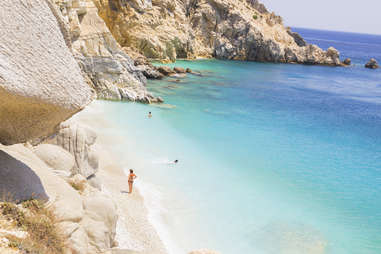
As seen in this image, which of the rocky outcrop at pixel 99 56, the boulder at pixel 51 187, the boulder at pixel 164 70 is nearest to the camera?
the boulder at pixel 51 187

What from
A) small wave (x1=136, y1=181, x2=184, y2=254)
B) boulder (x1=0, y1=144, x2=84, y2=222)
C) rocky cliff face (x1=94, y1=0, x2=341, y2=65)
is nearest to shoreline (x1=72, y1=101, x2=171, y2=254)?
small wave (x1=136, y1=181, x2=184, y2=254)

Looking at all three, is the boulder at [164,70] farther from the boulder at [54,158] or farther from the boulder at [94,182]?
the boulder at [54,158]

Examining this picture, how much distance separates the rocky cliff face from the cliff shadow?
46325mm

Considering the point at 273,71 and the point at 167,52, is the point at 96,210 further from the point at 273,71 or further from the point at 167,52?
the point at 273,71

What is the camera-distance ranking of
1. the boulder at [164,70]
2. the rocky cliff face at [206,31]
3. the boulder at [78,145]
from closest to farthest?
1. the boulder at [78,145]
2. the boulder at [164,70]
3. the rocky cliff face at [206,31]

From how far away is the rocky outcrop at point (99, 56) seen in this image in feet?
94.3

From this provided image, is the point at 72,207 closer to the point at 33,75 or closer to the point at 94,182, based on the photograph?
the point at 33,75

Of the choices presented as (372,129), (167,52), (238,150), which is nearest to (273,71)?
(167,52)

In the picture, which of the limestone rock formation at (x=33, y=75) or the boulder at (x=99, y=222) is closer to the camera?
the limestone rock formation at (x=33, y=75)

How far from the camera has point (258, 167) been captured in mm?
21719

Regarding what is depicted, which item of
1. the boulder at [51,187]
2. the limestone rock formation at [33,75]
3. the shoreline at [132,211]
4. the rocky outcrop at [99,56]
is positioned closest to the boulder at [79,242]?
the boulder at [51,187]

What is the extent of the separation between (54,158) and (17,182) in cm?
349

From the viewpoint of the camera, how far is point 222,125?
29.6 metres

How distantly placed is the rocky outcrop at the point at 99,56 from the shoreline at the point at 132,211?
12.0 m
